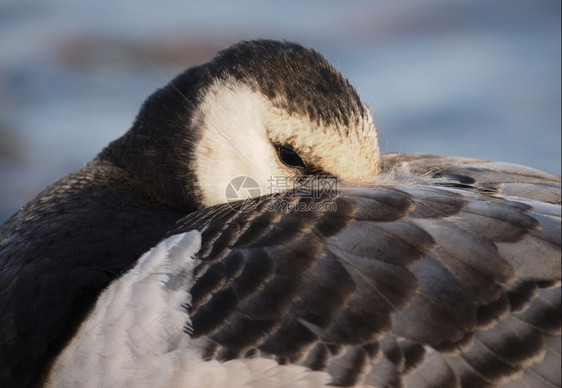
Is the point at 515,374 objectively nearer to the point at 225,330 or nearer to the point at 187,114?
the point at 225,330

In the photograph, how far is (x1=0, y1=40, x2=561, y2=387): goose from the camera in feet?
7.35

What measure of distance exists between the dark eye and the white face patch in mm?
17

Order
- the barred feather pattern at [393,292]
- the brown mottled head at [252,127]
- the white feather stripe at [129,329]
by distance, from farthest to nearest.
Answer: the brown mottled head at [252,127], the white feather stripe at [129,329], the barred feather pattern at [393,292]

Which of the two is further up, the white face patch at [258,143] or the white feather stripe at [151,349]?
the white face patch at [258,143]

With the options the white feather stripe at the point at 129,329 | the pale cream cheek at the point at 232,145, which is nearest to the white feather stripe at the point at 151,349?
the white feather stripe at the point at 129,329

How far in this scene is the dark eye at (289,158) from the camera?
2.95m

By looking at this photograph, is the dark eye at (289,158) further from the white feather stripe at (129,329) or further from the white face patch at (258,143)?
the white feather stripe at (129,329)

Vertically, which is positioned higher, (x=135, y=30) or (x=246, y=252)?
(x=135, y=30)

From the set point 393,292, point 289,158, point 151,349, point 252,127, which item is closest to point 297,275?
point 393,292

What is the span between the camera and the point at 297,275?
2.33 metres

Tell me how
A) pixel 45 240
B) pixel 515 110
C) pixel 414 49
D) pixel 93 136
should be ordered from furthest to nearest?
1. pixel 414 49
2. pixel 515 110
3. pixel 93 136
4. pixel 45 240

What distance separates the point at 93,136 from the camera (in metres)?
5.85

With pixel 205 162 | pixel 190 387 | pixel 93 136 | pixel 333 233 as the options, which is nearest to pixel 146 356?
pixel 190 387

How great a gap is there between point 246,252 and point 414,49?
15.8 feet
